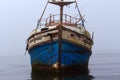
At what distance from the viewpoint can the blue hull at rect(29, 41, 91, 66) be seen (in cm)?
3112

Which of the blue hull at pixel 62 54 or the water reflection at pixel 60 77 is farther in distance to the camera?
the blue hull at pixel 62 54

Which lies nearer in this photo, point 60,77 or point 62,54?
point 60,77

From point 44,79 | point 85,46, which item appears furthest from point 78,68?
point 44,79

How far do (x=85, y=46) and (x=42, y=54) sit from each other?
3.50m

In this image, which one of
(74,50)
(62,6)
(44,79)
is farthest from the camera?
(62,6)

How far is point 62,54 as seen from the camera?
31031mm

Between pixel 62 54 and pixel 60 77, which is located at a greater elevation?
pixel 62 54

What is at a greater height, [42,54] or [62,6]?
[62,6]

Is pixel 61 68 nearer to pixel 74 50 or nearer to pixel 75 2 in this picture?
pixel 74 50

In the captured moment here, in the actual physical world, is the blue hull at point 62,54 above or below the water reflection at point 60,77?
above

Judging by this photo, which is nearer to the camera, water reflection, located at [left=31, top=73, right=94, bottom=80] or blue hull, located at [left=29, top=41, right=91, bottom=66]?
water reflection, located at [left=31, top=73, right=94, bottom=80]

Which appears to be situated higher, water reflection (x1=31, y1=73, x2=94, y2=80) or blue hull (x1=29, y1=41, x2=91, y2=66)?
blue hull (x1=29, y1=41, x2=91, y2=66)

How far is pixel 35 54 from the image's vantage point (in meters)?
32.8

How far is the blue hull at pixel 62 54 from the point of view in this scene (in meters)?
31.1
